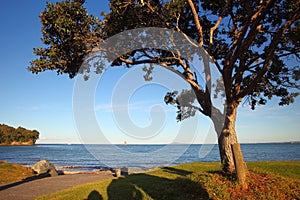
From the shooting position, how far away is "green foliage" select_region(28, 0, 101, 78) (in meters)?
9.95

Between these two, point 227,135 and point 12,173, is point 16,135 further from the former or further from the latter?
point 227,135

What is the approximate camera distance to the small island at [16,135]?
161500mm

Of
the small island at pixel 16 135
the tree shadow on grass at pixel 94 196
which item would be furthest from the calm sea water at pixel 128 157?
the small island at pixel 16 135

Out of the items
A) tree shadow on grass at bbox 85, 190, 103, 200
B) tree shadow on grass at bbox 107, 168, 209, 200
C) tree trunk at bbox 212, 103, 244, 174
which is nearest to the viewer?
tree shadow on grass at bbox 107, 168, 209, 200

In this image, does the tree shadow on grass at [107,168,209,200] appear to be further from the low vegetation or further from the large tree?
the low vegetation

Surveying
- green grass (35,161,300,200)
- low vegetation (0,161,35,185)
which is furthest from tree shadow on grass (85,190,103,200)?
low vegetation (0,161,35,185)

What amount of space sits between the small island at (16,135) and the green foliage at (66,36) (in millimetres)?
171639

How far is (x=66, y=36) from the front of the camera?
10.4 m

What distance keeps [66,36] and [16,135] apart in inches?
7378

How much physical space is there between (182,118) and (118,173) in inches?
389

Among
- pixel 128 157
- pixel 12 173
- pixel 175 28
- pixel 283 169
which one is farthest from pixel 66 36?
pixel 128 157

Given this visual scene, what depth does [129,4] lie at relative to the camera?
10.2m

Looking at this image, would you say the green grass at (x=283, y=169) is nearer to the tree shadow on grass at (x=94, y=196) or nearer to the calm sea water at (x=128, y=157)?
the tree shadow on grass at (x=94, y=196)

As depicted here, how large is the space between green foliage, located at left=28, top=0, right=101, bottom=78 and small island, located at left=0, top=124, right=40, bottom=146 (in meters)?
172
